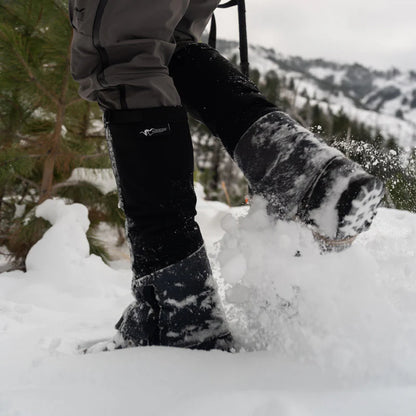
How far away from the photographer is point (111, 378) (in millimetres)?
539

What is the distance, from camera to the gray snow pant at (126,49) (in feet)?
1.90

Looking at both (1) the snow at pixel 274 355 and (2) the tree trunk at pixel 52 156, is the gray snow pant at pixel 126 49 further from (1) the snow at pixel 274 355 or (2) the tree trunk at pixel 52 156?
(2) the tree trunk at pixel 52 156

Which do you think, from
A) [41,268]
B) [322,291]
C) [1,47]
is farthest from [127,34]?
[1,47]

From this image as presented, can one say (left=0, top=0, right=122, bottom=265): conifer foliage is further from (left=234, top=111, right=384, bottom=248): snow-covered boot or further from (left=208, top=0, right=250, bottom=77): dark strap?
(left=234, top=111, right=384, bottom=248): snow-covered boot

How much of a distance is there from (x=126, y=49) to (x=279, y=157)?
28 cm

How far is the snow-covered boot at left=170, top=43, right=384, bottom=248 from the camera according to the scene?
1.78ft

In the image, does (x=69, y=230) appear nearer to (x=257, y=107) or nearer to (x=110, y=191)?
(x=110, y=191)

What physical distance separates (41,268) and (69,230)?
8.3 inches

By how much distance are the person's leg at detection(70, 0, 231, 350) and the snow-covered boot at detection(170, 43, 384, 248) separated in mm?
78

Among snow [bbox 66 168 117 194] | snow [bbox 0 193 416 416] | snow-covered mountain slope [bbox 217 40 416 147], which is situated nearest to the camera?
snow [bbox 0 193 416 416]

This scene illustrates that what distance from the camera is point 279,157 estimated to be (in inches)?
23.6

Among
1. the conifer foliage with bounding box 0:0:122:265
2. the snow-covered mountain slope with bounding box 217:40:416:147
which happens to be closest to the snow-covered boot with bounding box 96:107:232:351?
the conifer foliage with bounding box 0:0:122:265

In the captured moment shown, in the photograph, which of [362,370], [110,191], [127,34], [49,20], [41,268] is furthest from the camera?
[110,191]

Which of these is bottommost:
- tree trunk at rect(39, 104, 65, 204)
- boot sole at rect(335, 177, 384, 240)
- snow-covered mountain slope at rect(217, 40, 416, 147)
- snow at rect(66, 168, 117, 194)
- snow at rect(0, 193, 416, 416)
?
snow-covered mountain slope at rect(217, 40, 416, 147)
